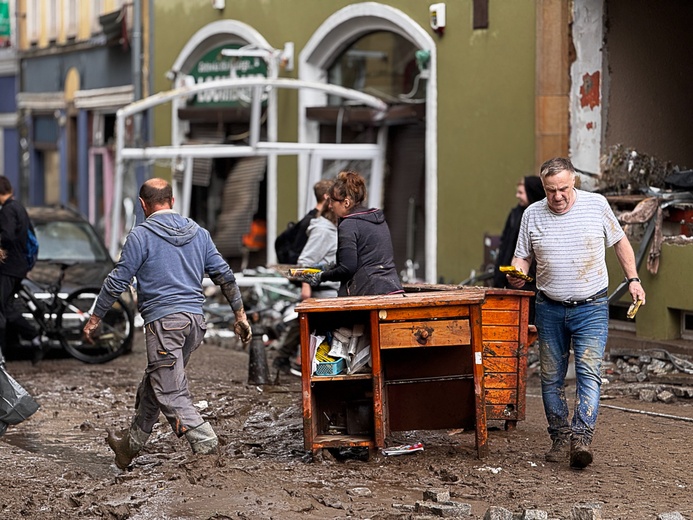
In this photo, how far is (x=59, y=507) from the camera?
295 inches

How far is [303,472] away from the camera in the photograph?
320 inches

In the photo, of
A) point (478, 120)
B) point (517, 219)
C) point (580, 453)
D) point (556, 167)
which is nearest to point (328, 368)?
point (580, 453)

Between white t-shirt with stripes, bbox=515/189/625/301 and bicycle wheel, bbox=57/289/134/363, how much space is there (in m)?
6.35

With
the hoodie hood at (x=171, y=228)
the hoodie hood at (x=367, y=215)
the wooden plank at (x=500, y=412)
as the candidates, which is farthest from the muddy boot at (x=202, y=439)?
the wooden plank at (x=500, y=412)

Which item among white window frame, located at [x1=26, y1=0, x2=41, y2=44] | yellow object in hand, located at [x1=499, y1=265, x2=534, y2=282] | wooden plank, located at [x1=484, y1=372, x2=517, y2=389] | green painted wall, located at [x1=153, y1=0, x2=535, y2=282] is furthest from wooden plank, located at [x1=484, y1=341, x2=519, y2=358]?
white window frame, located at [x1=26, y1=0, x2=41, y2=44]

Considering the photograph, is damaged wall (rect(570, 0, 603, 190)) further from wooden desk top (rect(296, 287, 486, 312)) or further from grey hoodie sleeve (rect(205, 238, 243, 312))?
grey hoodie sleeve (rect(205, 238, 243, 312))

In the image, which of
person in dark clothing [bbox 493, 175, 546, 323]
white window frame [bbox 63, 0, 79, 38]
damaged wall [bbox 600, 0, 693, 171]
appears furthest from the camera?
white window frame [bbox 63, 0, 79, 38]

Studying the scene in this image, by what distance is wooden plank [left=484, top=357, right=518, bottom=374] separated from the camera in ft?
30.3

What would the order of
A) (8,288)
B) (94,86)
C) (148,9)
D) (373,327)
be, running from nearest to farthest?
(373,327) < (8,288) < (148,9) < (94,86)

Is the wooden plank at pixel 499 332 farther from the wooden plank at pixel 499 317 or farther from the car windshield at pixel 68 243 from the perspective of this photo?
the car windshield at pixel 68 243

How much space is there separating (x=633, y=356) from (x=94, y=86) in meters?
16.4

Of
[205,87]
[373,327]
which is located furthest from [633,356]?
[205,87]

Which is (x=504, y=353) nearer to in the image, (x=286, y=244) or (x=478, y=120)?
(x=286, y=244)

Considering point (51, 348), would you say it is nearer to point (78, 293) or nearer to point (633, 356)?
point (78, 293)
